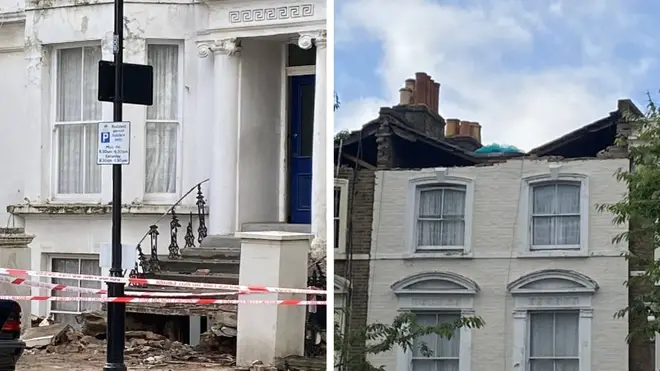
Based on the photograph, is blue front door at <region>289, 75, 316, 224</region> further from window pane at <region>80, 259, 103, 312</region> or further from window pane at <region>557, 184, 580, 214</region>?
window pane at <region>557, 184, 580, 214</region>

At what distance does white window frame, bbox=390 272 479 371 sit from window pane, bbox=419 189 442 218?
0.09 m

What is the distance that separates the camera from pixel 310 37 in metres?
10.4

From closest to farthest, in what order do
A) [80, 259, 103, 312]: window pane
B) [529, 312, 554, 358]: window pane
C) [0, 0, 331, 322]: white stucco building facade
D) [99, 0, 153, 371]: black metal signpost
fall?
1. [529, 312, 554, 358]: window pane
2. [99, 0, 153, 371]: black metal signpost
3. [0, 0, 331, 322]: white stucco building facade
4. [80, 259, 103, 312]: window pane

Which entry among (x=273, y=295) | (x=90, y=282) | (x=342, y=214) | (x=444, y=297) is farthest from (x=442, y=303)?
(x=90, y=282)

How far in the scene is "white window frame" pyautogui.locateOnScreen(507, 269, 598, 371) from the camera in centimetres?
154

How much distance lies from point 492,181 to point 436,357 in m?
0.30

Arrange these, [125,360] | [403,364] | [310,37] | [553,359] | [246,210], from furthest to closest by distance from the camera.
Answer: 1. [246,210]
2. [310,37]
3. [125,360]
4. [403,364]
5. [553,359]

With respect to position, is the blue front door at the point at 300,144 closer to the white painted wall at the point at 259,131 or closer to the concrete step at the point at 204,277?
the white painted wall at the point at 259,131

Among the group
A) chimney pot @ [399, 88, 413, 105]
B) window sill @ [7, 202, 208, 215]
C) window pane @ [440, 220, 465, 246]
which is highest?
chimney pot @ [399, 88, 413, 105]

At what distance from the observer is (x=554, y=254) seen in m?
1.58

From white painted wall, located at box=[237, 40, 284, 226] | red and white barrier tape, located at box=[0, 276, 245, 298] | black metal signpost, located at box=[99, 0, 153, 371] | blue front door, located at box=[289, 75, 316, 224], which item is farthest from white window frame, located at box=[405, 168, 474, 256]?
blue front door, located at box=[289, 75, 316, 224]

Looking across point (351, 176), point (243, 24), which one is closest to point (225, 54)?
point (243, 24)

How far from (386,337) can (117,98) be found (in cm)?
678

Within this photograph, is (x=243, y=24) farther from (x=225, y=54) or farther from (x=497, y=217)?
(x=497, y=217)
